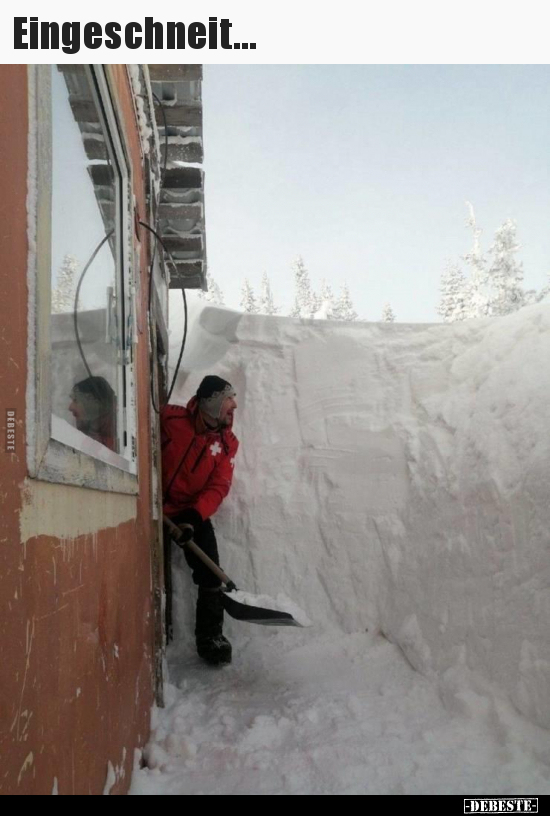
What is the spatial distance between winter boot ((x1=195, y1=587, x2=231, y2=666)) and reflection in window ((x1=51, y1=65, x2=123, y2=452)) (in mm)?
1822

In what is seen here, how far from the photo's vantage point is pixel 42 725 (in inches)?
45.2

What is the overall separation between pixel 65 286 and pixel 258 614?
106 inches

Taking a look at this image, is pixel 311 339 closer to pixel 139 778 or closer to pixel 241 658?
pixel 241 658

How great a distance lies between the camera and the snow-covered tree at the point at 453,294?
26562mm

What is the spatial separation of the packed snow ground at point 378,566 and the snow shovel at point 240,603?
0.97 feet

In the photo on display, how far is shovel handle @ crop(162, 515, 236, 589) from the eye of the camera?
13.0 feet

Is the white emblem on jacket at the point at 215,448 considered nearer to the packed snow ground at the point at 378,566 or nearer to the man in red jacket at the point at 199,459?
the man in red jacket at the point at 199,459

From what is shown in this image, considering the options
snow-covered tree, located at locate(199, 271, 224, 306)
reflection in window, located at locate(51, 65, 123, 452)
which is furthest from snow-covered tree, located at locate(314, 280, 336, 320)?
reflection in window, located at locate(51, 65, 123, 452)

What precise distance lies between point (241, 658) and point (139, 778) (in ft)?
4.98

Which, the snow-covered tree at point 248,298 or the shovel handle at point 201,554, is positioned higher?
the snow-covered tree at point 248,298

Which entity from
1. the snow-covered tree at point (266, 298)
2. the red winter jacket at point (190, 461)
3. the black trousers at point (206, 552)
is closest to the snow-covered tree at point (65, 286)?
the red winter jacket at point (190, 461)

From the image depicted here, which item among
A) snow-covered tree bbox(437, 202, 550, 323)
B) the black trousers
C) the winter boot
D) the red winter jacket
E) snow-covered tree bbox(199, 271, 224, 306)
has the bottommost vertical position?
the winter boot

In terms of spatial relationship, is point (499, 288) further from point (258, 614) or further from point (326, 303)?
point (258, 614)

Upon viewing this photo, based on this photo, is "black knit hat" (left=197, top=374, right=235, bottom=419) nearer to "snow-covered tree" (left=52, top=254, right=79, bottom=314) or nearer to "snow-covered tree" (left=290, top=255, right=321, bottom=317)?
"snow-covered tree" (left=52, top=254, right=79, bottom=314)
